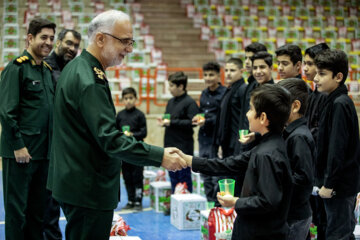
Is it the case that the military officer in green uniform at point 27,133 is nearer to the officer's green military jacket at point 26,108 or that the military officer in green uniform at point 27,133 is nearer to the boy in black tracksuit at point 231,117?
the officer's green military jacket at point 26,108

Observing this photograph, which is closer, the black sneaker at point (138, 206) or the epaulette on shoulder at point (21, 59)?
the epaulette on shoulder at point (21, 59)

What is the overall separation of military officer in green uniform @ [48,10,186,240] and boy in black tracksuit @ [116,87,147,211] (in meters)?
2.84

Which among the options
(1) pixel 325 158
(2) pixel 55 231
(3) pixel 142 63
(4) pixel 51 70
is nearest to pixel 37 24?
(4) pixel 51 70

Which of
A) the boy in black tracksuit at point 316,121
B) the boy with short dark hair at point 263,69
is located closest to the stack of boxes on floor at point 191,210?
the boy in black tracksuit at point 316,121

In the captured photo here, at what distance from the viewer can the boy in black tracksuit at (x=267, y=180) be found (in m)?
1.94

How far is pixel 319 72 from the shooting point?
299 centimetres

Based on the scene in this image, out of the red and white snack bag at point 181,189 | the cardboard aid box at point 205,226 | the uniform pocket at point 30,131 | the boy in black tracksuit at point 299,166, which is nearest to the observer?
the boy in black tracksuit at point 299,166

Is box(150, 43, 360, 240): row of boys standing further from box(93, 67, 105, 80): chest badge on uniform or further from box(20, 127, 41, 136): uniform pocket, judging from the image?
box(20, 127, 41, 136): uniform pocket

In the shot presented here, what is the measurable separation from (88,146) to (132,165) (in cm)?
307

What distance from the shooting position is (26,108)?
3193 mm

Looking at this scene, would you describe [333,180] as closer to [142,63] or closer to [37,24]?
[37,24]

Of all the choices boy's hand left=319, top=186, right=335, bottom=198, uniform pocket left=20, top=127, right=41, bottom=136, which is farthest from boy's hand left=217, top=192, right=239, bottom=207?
uniform pocket left=20, top=127, right=41, bottom=136

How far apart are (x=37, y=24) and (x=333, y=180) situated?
2316 millimetres

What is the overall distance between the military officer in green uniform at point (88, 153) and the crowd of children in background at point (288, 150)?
407 mm
